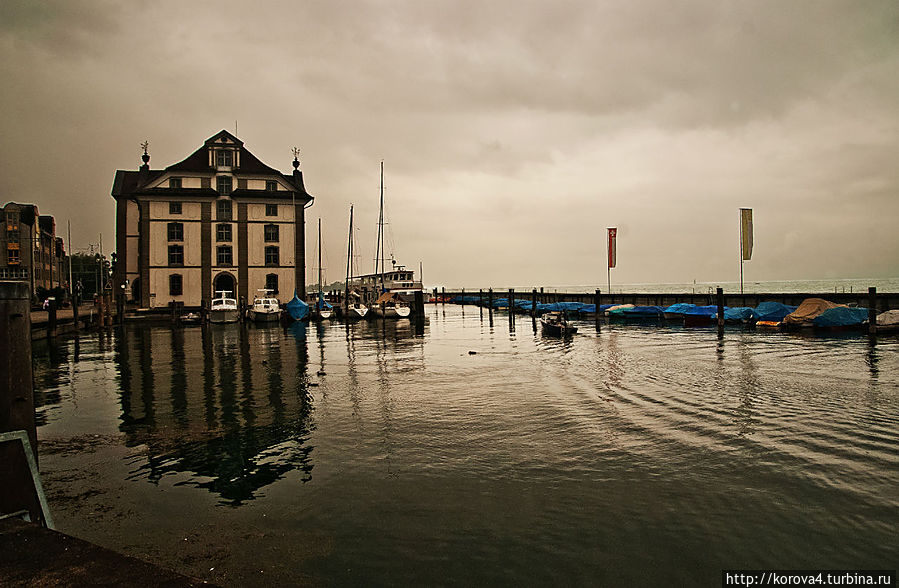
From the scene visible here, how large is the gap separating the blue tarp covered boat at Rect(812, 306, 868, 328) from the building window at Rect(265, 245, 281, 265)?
49375mm

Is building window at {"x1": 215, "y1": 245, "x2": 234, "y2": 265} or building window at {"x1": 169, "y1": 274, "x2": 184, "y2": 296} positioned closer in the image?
building window at {"x1": 169, "y1": 274, "x2": 184, "y2": 296}

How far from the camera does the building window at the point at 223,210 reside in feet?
189

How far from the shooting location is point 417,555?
20.7 feet

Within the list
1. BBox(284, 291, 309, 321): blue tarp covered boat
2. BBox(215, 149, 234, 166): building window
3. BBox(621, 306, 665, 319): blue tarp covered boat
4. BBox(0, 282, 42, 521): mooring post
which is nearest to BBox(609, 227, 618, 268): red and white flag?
BBox(621, 306, 665, 319): blue tarp covered boat

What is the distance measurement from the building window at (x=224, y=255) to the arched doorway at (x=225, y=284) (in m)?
1.22

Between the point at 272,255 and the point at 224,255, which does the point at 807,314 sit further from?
the point at 224,255

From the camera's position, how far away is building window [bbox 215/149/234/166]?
58062 millimetres

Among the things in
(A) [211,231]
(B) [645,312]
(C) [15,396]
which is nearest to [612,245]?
(B) [645,312]

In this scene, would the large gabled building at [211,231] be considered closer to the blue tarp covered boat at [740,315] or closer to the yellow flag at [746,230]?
the blue tarp covered boat at [740,315]

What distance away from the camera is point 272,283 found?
59.1m

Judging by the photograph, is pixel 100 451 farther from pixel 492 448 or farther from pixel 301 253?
pixel 301 253

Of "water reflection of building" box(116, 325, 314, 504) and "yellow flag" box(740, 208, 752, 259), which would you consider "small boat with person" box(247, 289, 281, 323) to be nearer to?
"water reflection of building" box(116, 325, 314, 504)

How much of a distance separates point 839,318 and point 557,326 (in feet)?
63.5

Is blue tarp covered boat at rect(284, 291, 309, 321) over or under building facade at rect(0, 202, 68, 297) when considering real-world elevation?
under
